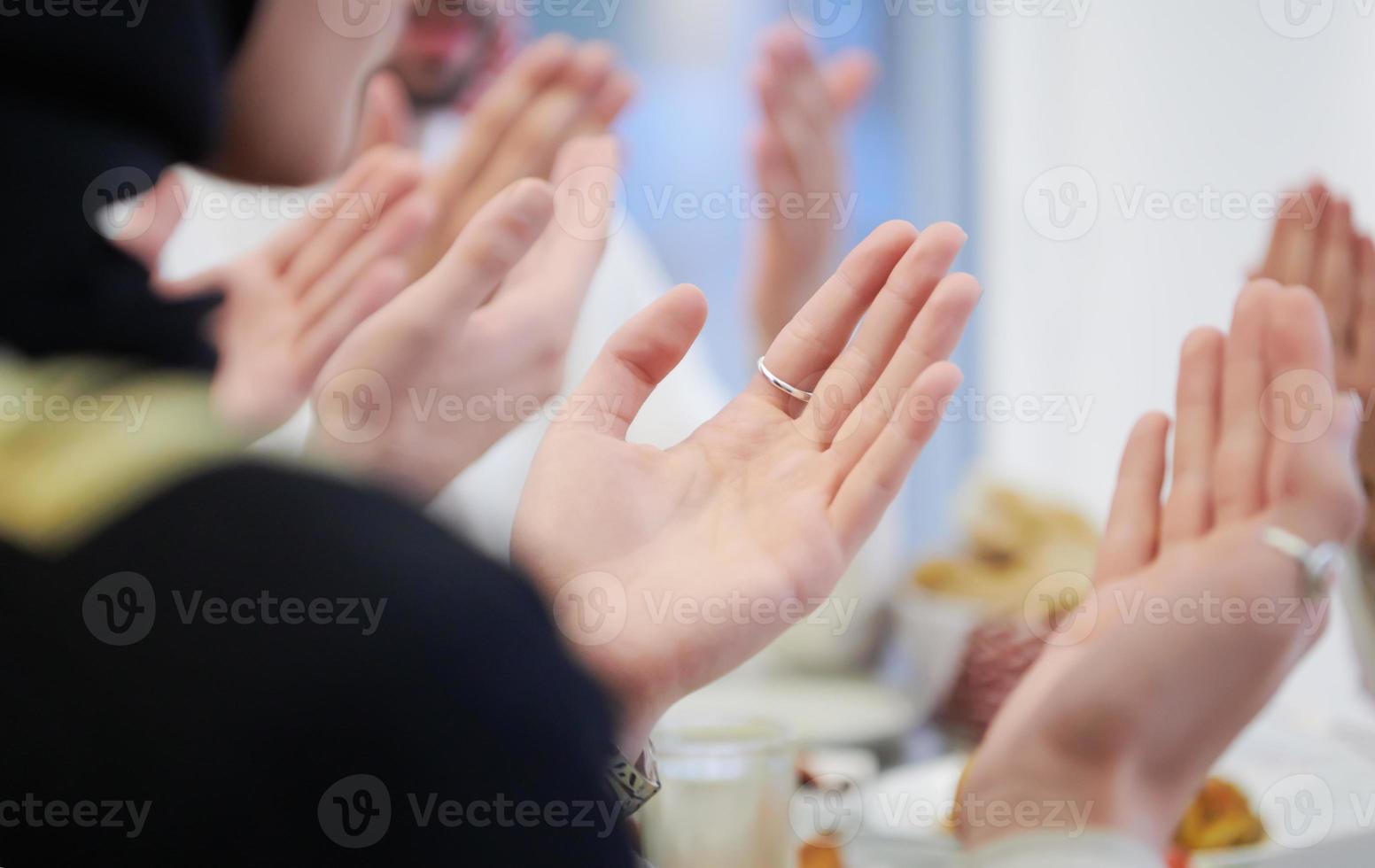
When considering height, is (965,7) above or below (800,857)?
above

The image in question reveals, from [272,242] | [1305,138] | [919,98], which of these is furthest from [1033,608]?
[919,98]

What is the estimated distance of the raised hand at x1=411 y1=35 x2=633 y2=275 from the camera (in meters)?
0.81

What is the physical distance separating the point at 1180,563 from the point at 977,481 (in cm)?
54

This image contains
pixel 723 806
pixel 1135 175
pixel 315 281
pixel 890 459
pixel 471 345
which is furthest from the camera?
→ pixel 1135 175

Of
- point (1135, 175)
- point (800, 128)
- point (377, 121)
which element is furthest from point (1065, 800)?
point (1135, 175)

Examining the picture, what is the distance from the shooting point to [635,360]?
1.65 ft

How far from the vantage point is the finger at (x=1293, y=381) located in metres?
0.49

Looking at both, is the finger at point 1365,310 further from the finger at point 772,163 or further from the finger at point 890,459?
the finger at point 772,163

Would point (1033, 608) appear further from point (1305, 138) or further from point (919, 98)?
point (919, 98)

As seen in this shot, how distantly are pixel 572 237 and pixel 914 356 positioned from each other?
293 millimetres

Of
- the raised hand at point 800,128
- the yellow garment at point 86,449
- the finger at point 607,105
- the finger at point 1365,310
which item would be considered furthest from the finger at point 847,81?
the yellow garment at point 86,449

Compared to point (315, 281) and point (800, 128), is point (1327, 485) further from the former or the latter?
point (315, 281)

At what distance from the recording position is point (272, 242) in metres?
0.84

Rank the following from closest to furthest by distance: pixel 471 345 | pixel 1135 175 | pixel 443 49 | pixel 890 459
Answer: pixel 890 459 < pixel 471 345 < pixel 443 49 < pixel 1135 175
